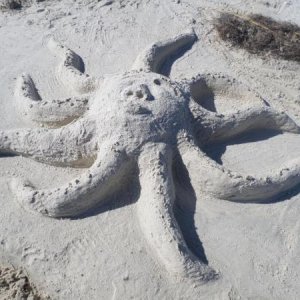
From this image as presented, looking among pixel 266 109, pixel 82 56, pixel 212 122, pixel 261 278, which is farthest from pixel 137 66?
pixel 261 278

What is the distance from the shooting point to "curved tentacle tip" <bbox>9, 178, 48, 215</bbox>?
20.3 feet

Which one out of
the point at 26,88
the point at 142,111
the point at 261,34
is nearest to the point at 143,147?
the point at 142,111

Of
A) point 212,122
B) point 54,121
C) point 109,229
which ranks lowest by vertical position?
point 109,229

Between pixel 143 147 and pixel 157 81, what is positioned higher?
pixel 157 81

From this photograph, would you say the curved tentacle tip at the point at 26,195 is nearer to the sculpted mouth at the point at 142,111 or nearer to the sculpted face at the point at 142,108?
the sculpted face at the point at 142,108

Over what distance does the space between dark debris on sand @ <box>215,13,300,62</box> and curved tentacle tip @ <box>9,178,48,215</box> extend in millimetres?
5676

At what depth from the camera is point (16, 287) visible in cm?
571

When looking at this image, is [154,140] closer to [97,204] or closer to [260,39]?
[97,204]

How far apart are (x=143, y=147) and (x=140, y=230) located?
1200 mm

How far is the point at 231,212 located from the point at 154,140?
5.18 feet

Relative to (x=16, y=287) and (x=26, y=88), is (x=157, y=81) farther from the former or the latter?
(x=16, y=287)

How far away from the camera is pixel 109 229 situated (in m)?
6.23

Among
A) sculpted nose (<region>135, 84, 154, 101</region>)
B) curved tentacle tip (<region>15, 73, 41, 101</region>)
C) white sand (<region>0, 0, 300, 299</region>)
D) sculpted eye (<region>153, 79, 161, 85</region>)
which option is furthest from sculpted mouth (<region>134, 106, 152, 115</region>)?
curved tentacle tip (<region>15, 73, 41, 101</region>)

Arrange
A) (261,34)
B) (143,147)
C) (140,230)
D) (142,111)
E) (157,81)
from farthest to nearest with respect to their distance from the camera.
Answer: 1. (261,34)
2. (157,81)
3. (142,111)
4. (143,147)
5. (140,230)
